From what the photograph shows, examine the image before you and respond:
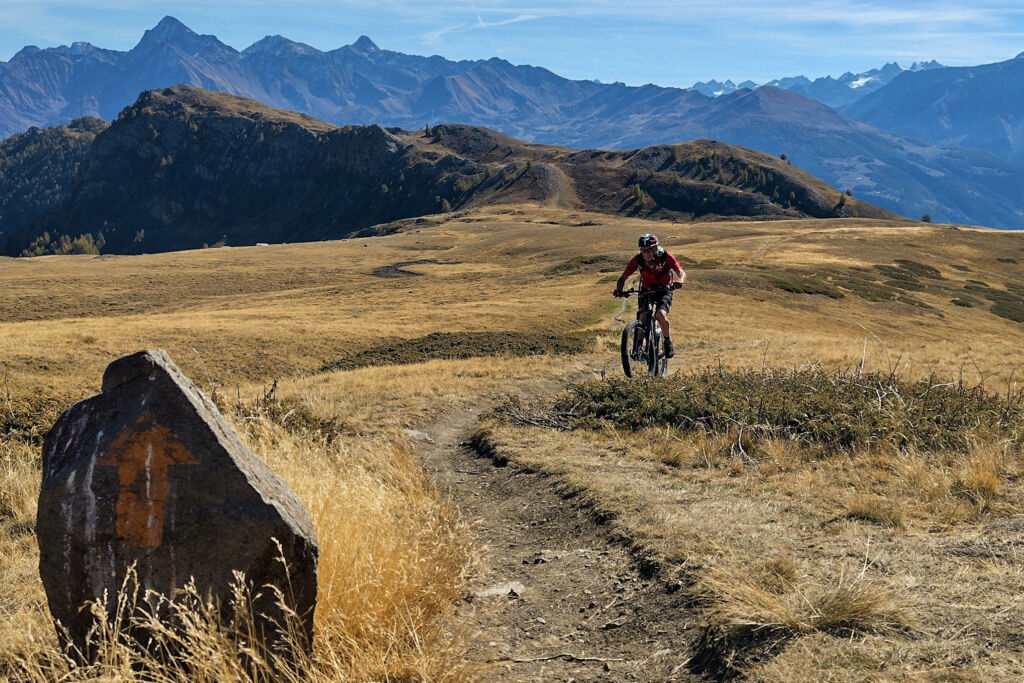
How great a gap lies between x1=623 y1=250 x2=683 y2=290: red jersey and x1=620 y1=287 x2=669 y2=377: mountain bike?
0.60ft

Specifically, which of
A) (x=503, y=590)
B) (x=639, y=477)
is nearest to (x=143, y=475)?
(x=503, y=590)

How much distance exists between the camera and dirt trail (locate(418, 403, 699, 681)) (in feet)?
15.9

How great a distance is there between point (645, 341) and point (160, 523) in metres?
13.6

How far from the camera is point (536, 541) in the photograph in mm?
7598

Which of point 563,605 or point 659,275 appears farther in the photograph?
point 659,275

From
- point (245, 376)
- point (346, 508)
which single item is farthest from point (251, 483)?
point (245, 376)

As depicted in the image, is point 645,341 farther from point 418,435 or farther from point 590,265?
point 590,265

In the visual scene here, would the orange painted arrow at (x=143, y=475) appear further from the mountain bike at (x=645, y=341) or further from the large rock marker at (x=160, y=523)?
the mountain bike at (x=645, y=341)

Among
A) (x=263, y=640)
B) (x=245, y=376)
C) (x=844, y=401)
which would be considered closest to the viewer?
(x=263, y=640)

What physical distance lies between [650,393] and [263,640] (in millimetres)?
9488

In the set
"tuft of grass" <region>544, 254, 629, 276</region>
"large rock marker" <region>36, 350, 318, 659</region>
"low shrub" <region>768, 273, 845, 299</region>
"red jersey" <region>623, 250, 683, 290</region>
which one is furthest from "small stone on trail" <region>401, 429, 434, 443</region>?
"tuft of grass" <region>544, 254, 629, 276</region>

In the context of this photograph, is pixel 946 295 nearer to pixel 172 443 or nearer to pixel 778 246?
pixel 778 246

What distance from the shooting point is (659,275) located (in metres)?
16.5

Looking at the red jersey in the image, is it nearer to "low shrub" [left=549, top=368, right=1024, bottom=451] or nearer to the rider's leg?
the rider's leg
